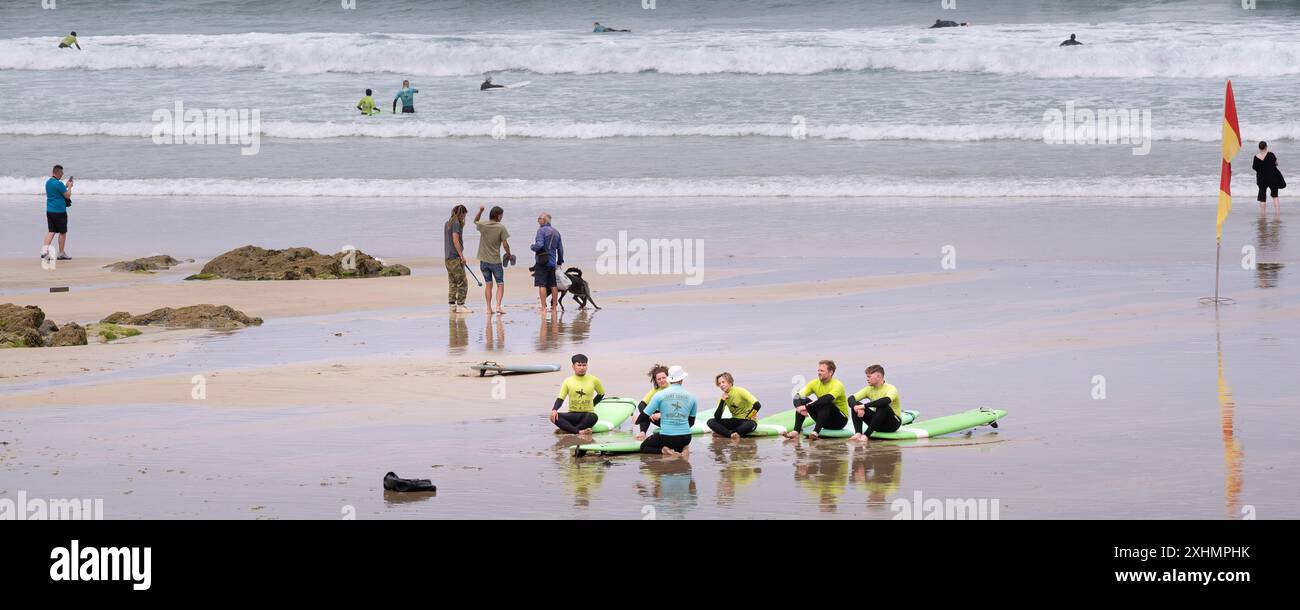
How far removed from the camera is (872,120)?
122 feet

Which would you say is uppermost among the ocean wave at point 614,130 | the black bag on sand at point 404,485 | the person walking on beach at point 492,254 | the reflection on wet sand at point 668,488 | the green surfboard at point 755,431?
the ocean wave at point 614,130

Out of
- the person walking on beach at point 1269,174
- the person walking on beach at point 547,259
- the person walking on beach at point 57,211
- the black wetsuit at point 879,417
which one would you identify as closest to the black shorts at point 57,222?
the person walking on beach at point 57,211

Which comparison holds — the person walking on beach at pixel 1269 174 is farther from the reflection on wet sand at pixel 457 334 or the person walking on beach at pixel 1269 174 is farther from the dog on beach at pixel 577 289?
the reflection on wet sand at pixel 457 334

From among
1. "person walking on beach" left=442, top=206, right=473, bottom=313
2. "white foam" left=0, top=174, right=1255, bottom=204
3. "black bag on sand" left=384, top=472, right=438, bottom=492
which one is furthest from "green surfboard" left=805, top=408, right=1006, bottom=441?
"white foam" left=0, top=174, right=1255, bottom=204

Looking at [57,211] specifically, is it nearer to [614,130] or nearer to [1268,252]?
[614,130]

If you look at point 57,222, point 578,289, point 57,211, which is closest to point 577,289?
point 578,289

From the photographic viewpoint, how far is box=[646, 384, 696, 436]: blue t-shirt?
1105 cm

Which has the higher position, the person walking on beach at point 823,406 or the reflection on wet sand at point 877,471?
the person walking on beach at point 823,406

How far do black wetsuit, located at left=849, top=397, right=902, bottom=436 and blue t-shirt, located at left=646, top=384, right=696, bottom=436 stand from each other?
136 centimetres

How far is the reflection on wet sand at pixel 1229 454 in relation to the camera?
9.18m

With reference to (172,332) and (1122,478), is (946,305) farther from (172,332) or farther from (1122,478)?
(172,332)

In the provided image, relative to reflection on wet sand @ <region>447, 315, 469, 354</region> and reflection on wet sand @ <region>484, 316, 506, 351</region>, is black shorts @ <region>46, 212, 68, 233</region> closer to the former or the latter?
reflection on wet sand @ <region>447, 315, 469, 354</region>

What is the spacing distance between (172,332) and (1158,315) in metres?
11.6

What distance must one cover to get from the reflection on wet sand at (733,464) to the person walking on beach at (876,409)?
865 mm
